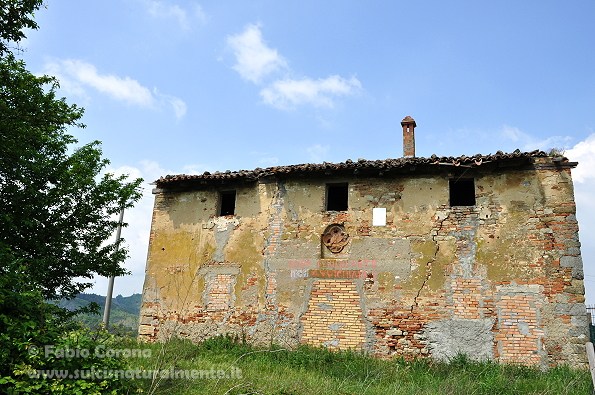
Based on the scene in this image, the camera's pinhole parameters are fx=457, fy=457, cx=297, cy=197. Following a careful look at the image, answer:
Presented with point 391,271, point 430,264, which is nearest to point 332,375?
point 391,271

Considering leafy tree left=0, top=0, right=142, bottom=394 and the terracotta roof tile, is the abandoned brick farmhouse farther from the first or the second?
leafy tree left=0, top=0, right=142, bottom=394

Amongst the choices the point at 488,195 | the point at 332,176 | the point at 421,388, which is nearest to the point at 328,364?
the point at 421,388

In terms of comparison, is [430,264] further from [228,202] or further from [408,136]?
[228,202]

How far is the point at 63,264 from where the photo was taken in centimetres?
1065

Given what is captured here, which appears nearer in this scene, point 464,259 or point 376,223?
point 464,259

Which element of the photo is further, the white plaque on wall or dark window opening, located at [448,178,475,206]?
dark window opening, located at [448,178,475,206]

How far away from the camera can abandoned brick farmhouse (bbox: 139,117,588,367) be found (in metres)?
10.1

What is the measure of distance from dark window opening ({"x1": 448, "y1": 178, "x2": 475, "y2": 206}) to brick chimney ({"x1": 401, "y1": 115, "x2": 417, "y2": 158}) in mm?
2044

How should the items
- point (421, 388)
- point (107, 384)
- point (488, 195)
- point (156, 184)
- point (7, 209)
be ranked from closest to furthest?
point (107, 384) → point (421, 388) → point (7, 209) → point (488, 195) → point (156, 184)

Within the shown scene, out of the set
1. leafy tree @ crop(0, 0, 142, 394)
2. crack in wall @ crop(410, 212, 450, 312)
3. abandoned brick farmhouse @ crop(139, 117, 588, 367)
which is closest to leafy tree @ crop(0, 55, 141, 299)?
leafy tree @ crop(0, 0, 142, 394)

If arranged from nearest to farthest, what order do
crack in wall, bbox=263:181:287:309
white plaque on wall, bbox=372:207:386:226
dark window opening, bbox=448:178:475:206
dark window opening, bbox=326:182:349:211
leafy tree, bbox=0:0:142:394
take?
leafy tree, bbox=0:0:142:394
white plaque on wall, bbox=372:207:386:226
dark window opening, bbox=448:178:475:206
crack in wall, bbox=263:181:287:309
dark window opening, bbox=326:182:349:211

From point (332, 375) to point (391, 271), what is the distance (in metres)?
3.00

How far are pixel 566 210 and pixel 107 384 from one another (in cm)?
984

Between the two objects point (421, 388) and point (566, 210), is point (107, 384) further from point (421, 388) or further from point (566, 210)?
point (566, 210)
